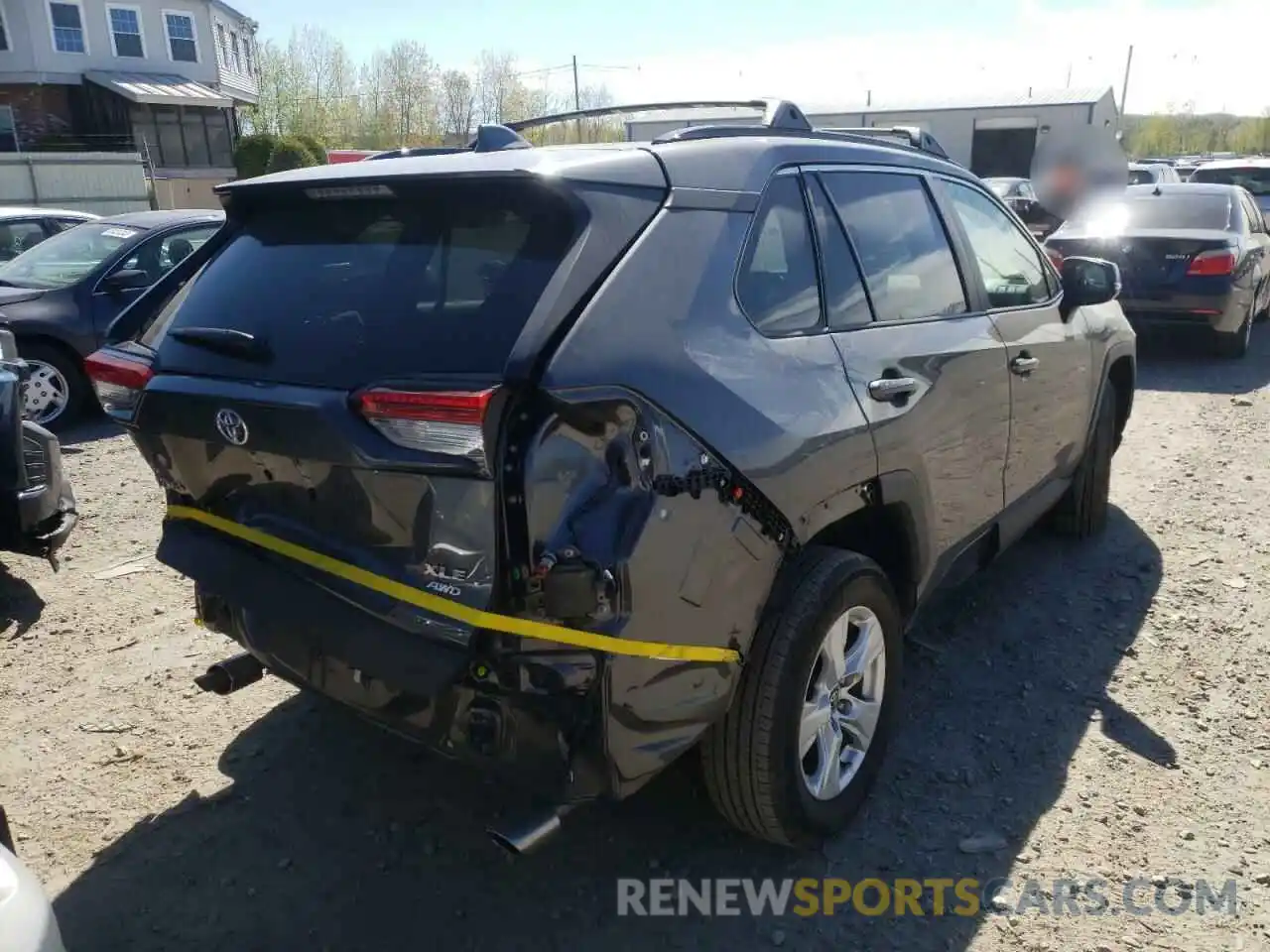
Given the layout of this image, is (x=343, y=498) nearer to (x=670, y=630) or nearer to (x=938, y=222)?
(x=670, y=630)

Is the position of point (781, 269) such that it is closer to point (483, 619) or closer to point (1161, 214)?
point (483, 619)

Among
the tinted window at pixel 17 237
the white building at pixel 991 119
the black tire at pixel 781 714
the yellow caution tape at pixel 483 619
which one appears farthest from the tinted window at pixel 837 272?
the white building at pixel 991 119

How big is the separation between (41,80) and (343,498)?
37441 mm

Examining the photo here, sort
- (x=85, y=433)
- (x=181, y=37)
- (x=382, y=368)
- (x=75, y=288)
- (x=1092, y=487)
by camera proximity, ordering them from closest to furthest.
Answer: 1. (x=382, y=368)
2. (x=1092, y=487)
3. (x=85, y=433)
4. (x=75, y=288)
5. (x=181, y=37)

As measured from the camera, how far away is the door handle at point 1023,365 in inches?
143

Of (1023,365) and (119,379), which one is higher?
(119,379)

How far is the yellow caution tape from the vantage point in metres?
2.12

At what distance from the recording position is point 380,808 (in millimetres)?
3094

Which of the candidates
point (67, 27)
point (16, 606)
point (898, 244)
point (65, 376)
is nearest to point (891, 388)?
point (898, 244)

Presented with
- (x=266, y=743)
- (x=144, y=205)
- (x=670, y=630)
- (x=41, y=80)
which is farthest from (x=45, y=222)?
→ (x=41, y=80)

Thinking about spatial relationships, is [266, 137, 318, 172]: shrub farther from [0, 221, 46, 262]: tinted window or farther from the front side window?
the front side window

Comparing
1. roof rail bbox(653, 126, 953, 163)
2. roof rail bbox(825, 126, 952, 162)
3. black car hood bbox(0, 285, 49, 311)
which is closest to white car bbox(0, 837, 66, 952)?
roof rail bbox(653, 126, 953, 163)

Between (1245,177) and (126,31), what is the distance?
111 feet

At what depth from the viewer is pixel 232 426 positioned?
2428mm
